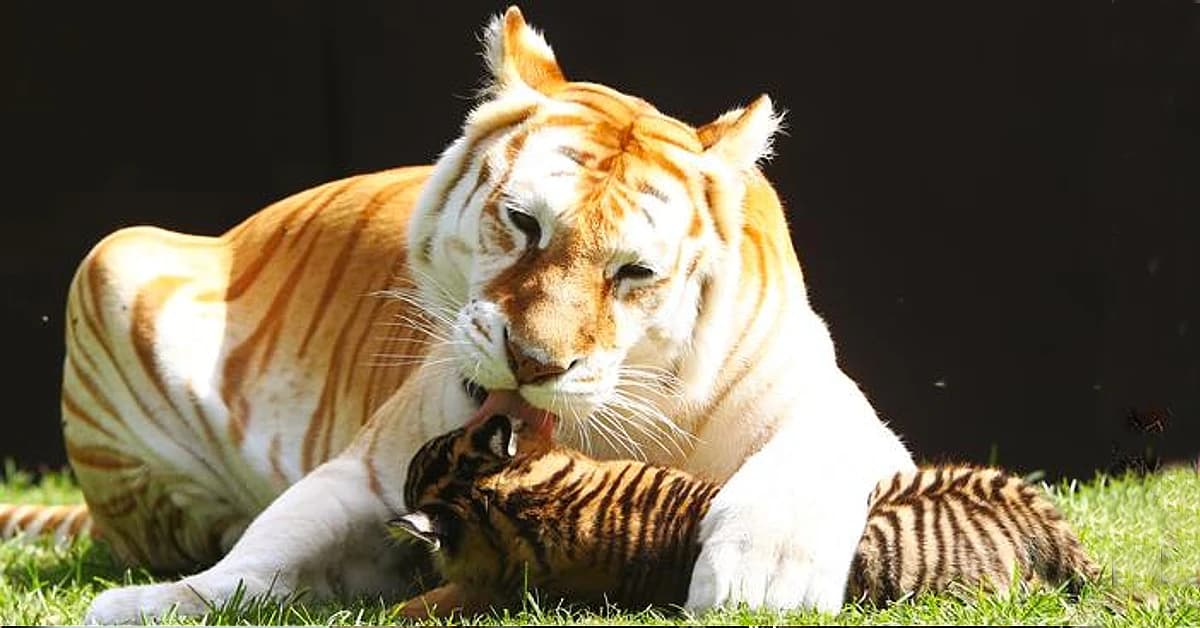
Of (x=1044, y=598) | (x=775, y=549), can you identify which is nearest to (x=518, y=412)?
(x=775, y=549)

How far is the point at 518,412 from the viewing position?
3803 mm

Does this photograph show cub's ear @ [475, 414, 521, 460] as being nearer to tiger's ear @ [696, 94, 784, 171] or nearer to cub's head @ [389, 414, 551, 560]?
cub's head @ [389, 414, 551, 560]

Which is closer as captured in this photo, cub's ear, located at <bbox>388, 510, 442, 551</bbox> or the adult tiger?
cub's ear, located at <bbox>388, 510, 442, 551</bbox>

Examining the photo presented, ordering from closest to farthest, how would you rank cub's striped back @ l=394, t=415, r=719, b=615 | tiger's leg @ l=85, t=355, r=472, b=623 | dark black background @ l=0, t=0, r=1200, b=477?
cub's striped back @ l=394, t=415, r=719, b=615
tiger's leg @ l=85, t=355, r=472, b=623
dark black background @ l=0, t=0, r=1200, b=477

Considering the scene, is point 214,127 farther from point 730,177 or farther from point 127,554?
point 730,177

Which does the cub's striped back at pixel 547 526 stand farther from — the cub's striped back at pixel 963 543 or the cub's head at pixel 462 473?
the cub's striped back at pixel 963 543

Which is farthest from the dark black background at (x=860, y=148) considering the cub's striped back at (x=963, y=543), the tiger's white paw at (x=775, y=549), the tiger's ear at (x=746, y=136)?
the tiger's white paw at (x=775, y=549)

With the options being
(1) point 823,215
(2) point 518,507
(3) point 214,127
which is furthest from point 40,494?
(2) point 518,507

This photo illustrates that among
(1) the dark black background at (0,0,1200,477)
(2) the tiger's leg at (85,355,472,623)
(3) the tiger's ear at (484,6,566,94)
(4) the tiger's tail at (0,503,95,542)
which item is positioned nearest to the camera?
(2) the tiger's leg at (85,355,472,623)

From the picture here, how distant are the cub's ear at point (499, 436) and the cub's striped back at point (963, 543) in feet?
2.07

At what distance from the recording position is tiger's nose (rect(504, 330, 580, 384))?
360 centimetres

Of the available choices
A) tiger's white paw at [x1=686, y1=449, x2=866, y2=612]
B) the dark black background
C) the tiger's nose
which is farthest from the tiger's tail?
tiger's white paw at [x1=686, y1=449, x2=866, y2=612]

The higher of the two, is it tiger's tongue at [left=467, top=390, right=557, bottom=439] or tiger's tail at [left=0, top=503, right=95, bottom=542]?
tiger's tongue at [left=467, top=390, right=557, bottom=439]

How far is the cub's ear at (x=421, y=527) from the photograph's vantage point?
11.6ft
